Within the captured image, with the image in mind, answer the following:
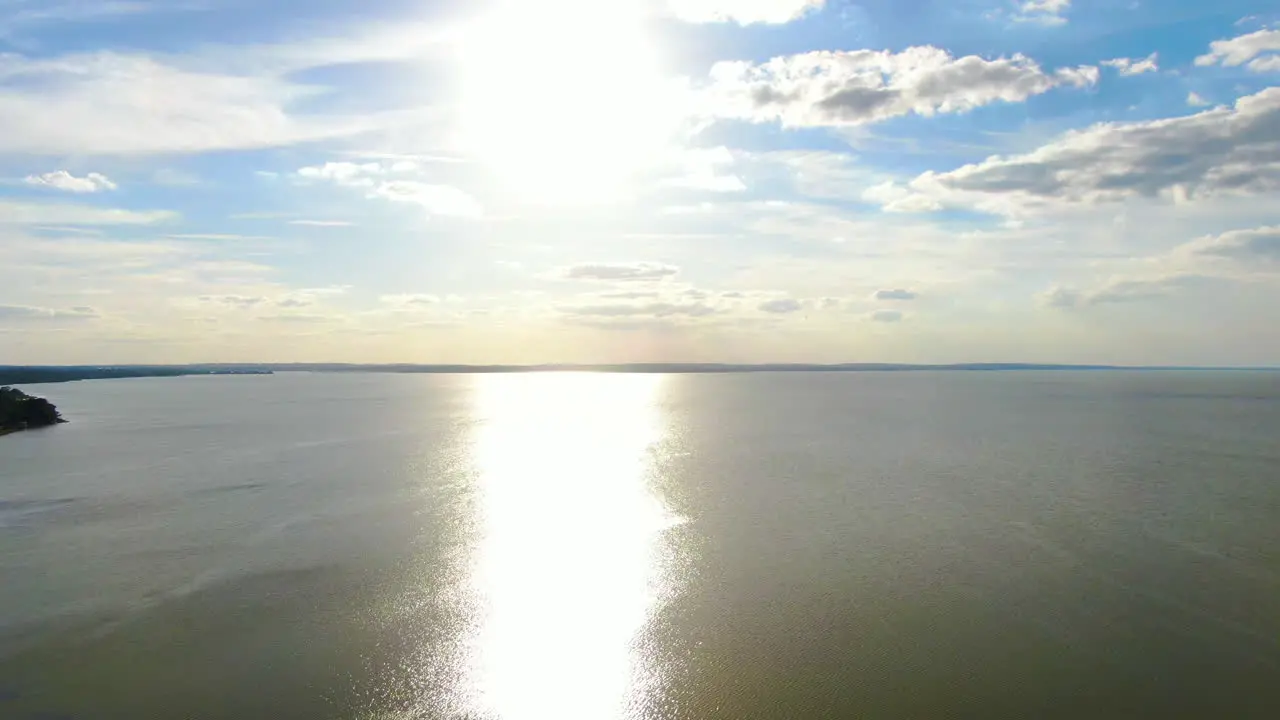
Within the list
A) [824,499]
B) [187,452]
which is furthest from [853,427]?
[187,452]

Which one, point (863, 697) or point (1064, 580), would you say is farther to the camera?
point (1064, 580)

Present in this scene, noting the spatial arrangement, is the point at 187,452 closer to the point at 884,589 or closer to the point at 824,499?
the point at 824,499

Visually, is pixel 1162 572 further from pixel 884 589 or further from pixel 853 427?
pixel 853 427

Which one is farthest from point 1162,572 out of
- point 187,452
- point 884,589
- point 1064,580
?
point 187,452

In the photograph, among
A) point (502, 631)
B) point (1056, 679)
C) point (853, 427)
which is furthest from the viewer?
point (853, 427)

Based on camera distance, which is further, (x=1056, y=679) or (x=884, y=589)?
(x=884, y=589)

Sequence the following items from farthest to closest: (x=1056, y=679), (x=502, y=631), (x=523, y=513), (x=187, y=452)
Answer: (x=187, y=452)
(x=523, y=513)
(x=502, y=631)
(x=1056, y=679)
